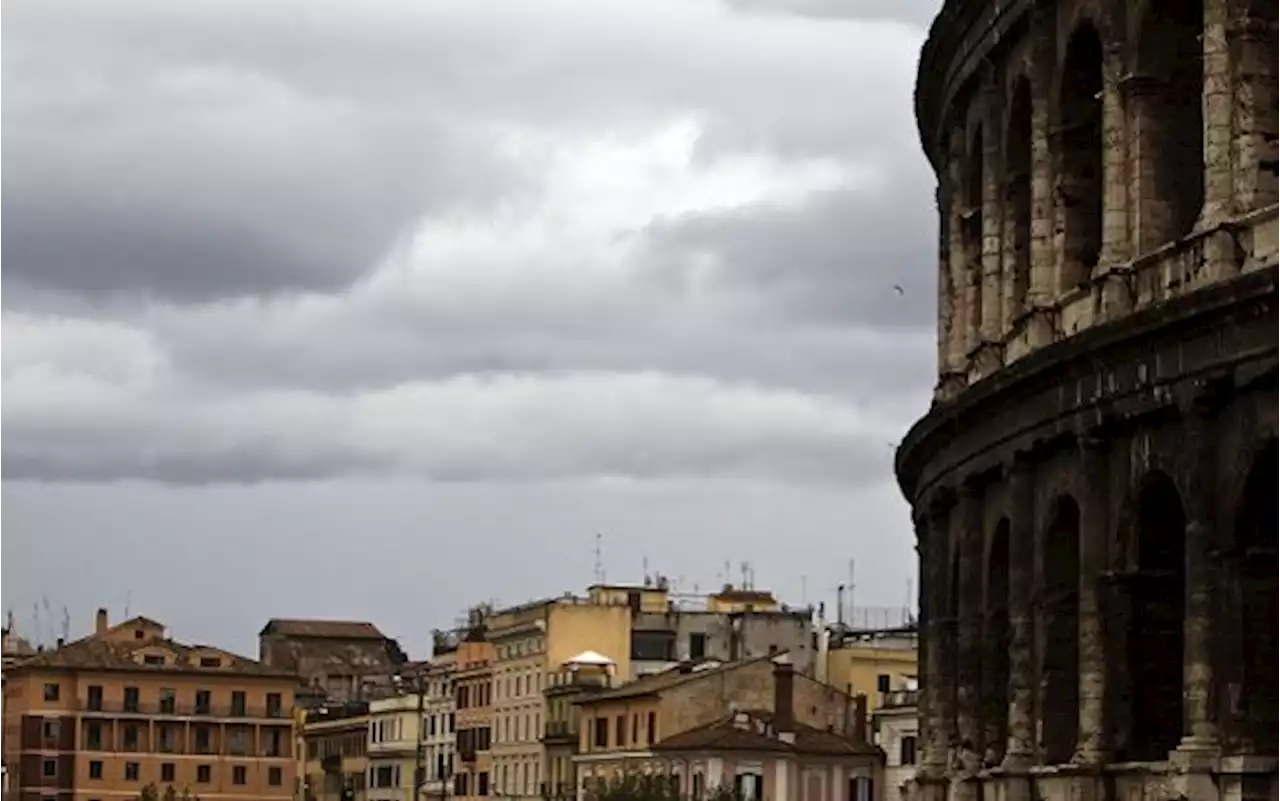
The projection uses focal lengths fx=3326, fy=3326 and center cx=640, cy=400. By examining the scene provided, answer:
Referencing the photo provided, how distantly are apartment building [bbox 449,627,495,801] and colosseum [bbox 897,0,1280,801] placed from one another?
240 ft

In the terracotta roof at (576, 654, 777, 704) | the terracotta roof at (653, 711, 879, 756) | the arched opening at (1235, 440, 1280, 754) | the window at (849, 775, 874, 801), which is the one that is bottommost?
the arched opening at (1235, 440, 1280, 754)

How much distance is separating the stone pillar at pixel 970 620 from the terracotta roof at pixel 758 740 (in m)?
49.4

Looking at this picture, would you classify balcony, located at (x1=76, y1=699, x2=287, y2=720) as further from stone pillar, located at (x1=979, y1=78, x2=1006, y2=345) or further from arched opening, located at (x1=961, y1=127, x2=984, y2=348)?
stone pillar, located at (x1=979, y1=78, x2=1006, y2=345)

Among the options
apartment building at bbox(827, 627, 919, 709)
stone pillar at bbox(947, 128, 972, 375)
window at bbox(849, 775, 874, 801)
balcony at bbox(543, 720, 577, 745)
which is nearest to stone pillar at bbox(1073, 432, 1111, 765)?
stone pillar at bbox(947, 128, 972, 375)

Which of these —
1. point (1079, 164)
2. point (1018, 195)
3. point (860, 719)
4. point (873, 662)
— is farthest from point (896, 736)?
point (1079, 164)

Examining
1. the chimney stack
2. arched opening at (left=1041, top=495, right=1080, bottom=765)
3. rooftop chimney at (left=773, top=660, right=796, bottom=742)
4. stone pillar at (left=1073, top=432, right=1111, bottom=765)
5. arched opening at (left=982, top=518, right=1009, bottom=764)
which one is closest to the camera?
stone pillar at (left=1073, top=432, right=1111, bottom=765)

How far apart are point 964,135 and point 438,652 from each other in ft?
282

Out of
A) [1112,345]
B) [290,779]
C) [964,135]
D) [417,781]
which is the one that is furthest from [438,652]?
[1112,345]

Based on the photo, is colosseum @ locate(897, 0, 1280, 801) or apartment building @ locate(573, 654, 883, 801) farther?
apartment building @ locate(573, 654, 883, 801)

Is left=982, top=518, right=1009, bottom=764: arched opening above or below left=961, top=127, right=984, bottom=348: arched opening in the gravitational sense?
below

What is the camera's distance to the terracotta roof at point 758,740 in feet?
287

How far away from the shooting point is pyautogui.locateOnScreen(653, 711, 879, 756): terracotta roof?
8744 centimetres

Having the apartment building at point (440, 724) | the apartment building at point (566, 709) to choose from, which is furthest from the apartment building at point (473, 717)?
the apartment building at point (566, 709)

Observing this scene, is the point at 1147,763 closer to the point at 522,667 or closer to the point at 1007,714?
the point at 1007,714
